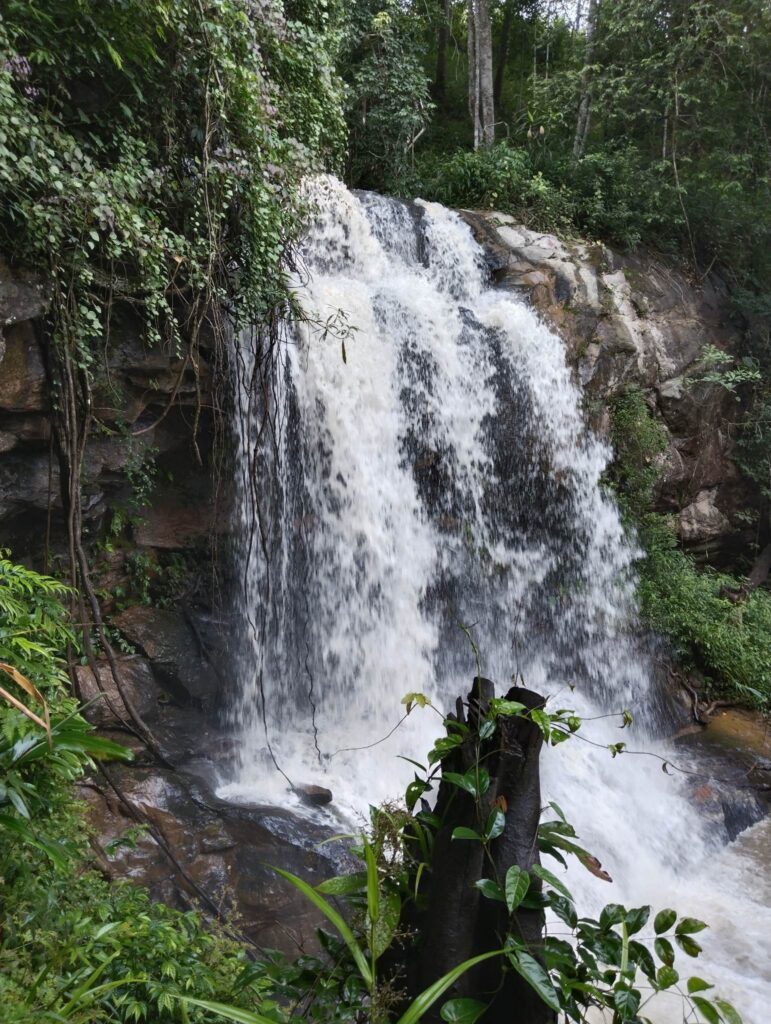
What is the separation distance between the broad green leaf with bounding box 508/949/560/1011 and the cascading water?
10.8 feet

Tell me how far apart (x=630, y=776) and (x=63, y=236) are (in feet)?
18.7

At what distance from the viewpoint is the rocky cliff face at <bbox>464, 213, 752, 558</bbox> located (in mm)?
8133

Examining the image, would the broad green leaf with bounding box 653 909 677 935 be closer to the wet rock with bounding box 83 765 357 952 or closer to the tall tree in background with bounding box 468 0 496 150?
the wet rock with bounding box 83 765 357 952

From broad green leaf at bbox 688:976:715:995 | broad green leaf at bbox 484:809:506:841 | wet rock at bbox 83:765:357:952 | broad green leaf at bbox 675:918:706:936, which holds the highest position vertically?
broad green leaf at bbox 484:809:506:841

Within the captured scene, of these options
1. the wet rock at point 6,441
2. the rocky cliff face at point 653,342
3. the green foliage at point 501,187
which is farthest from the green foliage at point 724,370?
the wet rock at point 6,441

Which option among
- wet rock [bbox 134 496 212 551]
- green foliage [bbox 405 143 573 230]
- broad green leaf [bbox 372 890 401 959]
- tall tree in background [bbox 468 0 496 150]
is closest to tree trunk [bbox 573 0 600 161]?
green foliage [bbox 405 143 573 230]

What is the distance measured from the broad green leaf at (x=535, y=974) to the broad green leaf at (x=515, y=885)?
95 millimetres

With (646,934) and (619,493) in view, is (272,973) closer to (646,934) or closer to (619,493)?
(646,934)

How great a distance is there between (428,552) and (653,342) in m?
4.33

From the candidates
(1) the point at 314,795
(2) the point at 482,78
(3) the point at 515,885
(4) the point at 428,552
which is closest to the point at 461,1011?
(3) the point at 515,885

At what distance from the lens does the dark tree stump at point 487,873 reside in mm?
1776

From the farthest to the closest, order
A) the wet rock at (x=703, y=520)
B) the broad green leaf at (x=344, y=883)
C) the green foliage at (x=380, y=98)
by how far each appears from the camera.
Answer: the green foliage at (x=380, y=98)
the wet rock at (x=703, y=520)
the broad green leaf at (x=344, y=883)

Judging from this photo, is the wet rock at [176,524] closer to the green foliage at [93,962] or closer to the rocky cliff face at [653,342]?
the green foliage at [93,962]

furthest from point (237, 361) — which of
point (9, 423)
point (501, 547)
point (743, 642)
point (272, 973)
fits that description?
point (743, 642)
